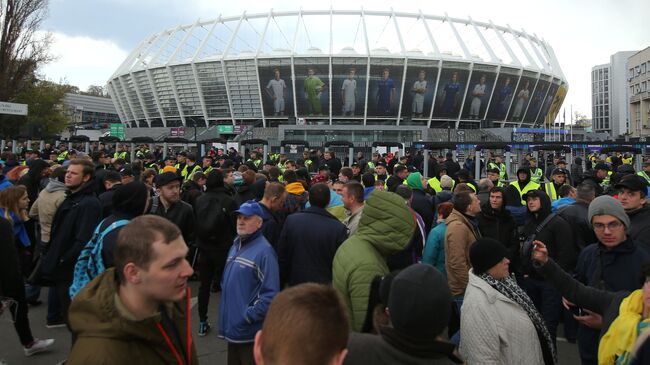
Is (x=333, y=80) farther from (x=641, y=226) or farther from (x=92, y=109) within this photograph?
(x=92, y=109)

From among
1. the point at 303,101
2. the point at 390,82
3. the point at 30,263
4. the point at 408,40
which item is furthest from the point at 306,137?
the point at 30,263

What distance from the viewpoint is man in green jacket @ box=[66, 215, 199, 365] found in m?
1.42

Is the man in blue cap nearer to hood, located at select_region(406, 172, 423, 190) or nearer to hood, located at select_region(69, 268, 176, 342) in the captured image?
hood, located at select_region(69, 268, 176, 342)

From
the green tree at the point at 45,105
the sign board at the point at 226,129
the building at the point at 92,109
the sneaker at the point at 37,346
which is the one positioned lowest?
the sneaker at the point at 37,346

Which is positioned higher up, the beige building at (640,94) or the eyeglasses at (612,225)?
the beige building at (640,94)

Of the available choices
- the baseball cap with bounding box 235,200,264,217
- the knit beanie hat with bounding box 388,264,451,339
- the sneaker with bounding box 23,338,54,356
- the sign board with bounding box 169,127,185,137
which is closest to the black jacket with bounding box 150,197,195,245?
the sneaker with bounding box 23,338,54,356

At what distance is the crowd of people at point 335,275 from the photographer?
1.47m

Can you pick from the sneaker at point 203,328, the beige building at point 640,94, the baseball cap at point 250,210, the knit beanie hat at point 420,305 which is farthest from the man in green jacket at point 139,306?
the beige building at point 640,94

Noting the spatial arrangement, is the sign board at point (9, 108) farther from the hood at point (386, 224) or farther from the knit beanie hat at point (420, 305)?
the knit beanie hat at point (420, 305)

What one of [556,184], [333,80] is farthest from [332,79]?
[556,184]

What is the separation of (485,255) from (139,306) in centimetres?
192

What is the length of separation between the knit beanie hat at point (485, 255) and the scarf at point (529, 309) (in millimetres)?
62

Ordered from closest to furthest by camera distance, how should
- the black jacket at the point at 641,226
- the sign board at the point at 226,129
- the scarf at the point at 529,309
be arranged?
the scarf at the point at 529,309
the black jacket at the point at 641,226
the sign board at the point at 226,129

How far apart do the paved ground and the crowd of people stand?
0.13m
